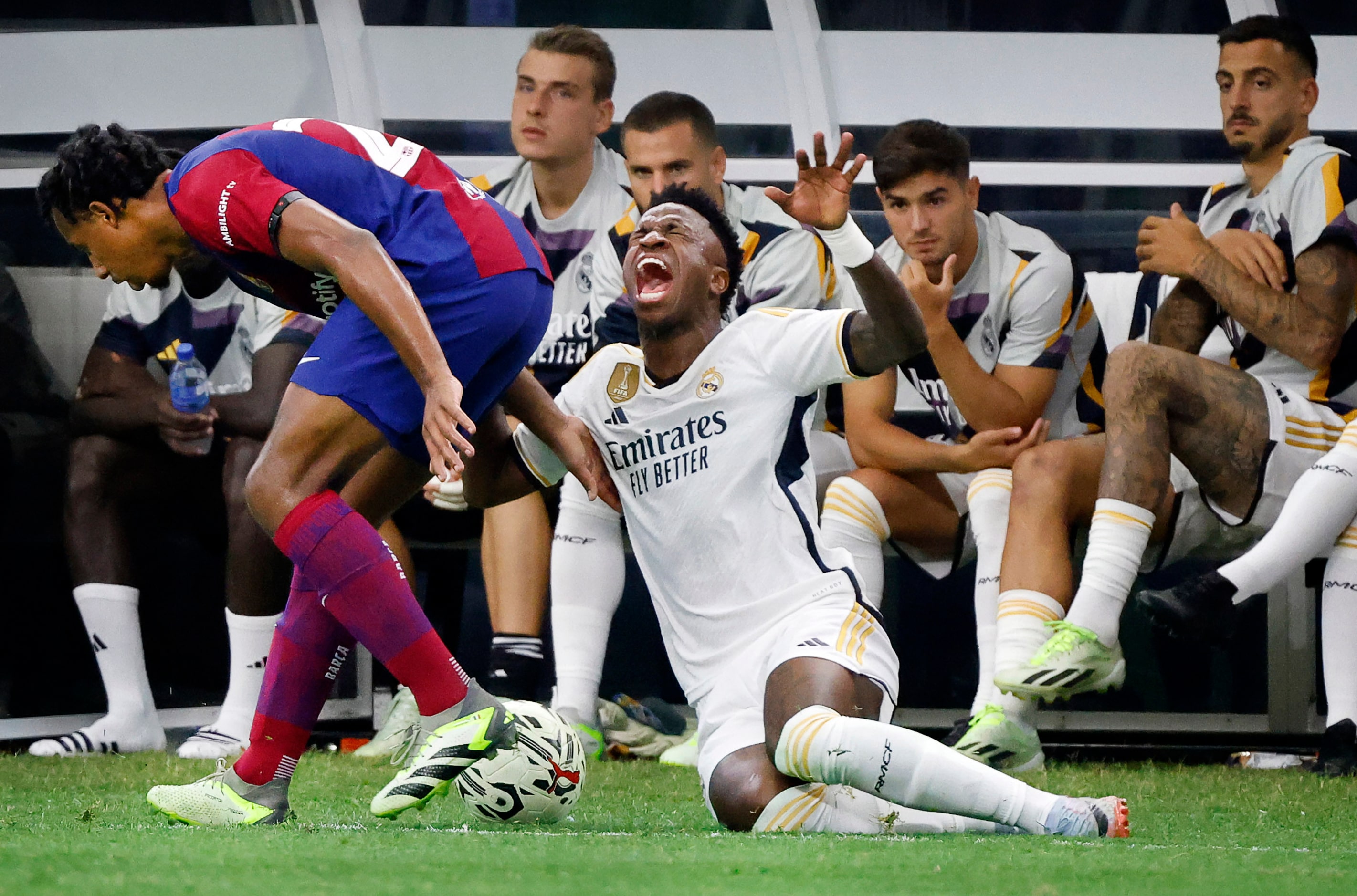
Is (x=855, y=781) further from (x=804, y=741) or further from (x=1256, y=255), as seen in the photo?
(x=1256, y=255)

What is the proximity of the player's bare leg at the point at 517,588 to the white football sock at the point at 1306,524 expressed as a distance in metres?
1.87

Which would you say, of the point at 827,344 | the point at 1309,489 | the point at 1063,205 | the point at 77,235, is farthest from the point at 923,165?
the point at 77,235

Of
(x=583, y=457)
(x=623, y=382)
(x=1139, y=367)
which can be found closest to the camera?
(x=583, y=457)

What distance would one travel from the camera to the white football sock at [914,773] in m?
2.62

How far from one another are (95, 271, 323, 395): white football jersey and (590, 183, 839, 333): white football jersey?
0.96 meters

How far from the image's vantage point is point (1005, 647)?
411cm

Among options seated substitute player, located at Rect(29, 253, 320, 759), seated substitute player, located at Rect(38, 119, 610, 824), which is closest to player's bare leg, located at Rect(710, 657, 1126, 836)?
seated substitute player, located at Rect(38, 119, 610, 824)

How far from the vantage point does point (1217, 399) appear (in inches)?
168

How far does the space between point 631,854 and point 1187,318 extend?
2.87m

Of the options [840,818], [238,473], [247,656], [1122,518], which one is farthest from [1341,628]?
[238,473]

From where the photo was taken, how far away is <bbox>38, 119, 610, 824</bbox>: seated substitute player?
109 inches

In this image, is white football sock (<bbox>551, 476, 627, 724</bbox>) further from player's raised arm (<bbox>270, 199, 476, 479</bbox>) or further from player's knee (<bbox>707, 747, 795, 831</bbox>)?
player's raised arm (<bbox>270, 199, 476, 479</bbox>)

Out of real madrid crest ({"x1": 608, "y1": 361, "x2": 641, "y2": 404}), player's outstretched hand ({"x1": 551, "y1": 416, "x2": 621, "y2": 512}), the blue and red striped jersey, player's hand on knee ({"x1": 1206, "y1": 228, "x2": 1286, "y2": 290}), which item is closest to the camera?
the blue and red striped jersey

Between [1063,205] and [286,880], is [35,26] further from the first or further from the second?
[286,880]
